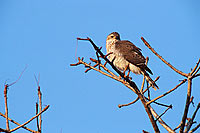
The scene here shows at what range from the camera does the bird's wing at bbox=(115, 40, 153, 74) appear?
6.52 metres

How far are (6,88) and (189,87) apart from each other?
1871mm

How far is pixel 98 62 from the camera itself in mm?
3615

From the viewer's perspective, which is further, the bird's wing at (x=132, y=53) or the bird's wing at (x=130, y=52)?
the bird's wing at (x=130, y=52)

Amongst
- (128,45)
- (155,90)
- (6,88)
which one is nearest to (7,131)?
(6,88)

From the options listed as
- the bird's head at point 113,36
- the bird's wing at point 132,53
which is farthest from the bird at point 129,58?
the bird's head at point 113,36

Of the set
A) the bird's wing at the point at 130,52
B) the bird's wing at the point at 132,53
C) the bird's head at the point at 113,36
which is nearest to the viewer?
the bird's wing at the point at 132,53

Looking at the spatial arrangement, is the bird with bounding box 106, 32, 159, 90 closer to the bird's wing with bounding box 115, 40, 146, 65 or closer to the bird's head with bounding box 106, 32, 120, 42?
the bird's wing with bounding box 115, 40, 146, 65

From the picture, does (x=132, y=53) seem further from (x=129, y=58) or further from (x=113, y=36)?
(x=113, y=36)

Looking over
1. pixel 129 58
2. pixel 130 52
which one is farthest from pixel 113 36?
pixel 129 58

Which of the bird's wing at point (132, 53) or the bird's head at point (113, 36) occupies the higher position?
the bird's head at point (113, 36)

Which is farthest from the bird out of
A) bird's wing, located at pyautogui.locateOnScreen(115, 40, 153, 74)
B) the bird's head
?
the bird's head

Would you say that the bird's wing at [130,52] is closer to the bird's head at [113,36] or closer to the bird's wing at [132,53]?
the bird's wing at [132,53]

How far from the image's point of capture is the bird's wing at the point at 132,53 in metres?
6.52

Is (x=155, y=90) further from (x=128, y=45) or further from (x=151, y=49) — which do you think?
(x=151, y=49)
